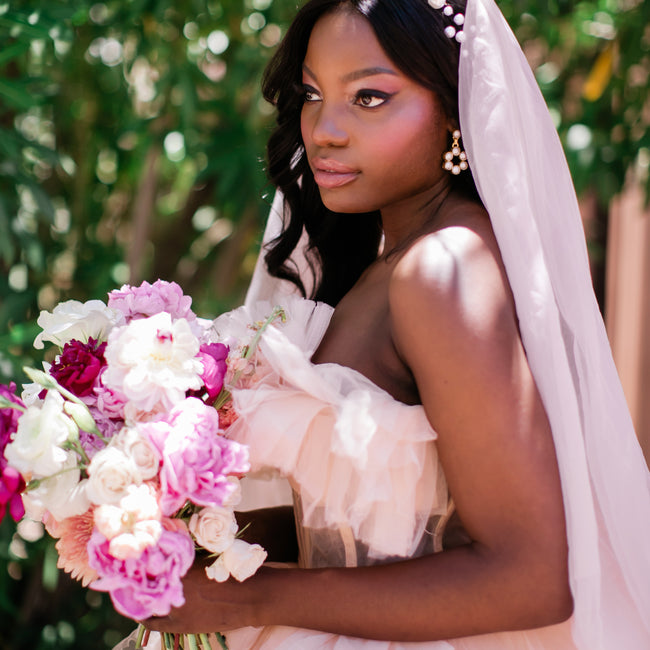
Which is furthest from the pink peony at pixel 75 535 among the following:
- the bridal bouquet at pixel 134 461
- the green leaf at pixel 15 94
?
the green leaf at pixel 15 94

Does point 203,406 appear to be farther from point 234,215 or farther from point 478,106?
point 234,215

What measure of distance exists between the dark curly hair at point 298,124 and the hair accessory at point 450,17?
0.01 meters

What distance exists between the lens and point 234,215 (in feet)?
10.7

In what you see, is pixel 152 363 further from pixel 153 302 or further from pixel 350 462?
pixel 350 462

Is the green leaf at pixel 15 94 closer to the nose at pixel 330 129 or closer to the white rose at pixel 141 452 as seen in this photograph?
the nose at pixel 330 129

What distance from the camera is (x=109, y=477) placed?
4.03 ft

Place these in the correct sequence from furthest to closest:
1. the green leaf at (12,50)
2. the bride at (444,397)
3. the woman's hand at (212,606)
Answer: the green leaf at (12,50) < the woman's hand at (212,606) < the bride at (444,397)

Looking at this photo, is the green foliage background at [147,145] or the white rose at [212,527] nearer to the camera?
the white rose at [212,527]

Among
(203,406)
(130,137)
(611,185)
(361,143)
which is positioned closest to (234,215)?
(130,137)

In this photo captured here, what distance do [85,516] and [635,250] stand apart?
12.1ft

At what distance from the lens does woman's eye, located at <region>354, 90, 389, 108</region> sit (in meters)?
1.49

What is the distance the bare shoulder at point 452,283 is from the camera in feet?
4.24

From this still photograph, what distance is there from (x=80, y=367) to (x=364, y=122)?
0.64m

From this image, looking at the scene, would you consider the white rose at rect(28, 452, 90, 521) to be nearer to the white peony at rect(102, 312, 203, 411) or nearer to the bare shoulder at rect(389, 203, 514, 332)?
the white peony at rect(102, 312, 203, 411)
